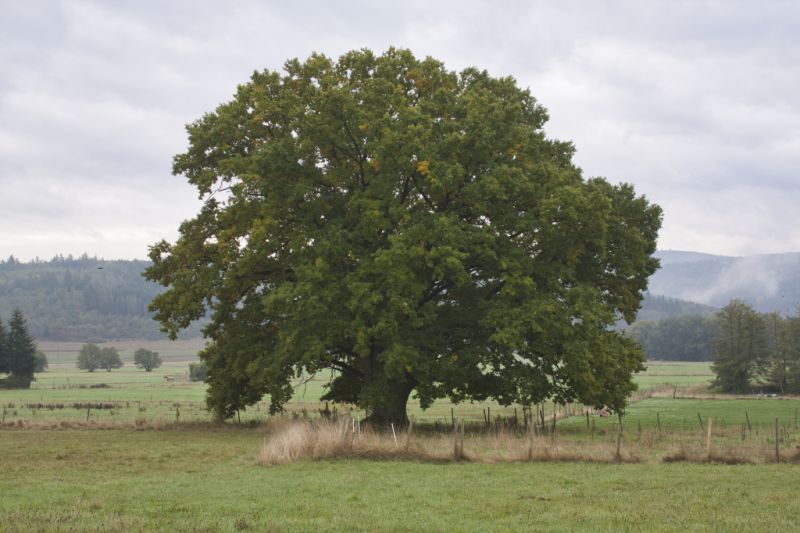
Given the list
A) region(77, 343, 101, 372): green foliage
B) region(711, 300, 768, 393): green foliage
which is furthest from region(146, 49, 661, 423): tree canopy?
region(77, 343, 101, 372): green foliage

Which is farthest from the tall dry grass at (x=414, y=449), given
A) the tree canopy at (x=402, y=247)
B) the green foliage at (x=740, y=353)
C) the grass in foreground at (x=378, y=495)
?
the green foliage at (x=740, y=353)

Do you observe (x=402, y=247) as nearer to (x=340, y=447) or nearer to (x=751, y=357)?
(x=340, y=447)

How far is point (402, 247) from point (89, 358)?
169 meters

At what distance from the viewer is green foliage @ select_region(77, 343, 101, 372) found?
17488 centimetres

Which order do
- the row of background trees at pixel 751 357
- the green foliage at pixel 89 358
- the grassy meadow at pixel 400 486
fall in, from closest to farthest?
the grassy meadow at pixel 400 486 < the row of background trees at pixel 751 357 < the green foliage at pixel 89 358

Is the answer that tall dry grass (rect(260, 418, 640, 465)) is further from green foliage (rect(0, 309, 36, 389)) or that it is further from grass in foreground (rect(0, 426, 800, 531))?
green foliage (rect(0, 309, 36, 389))

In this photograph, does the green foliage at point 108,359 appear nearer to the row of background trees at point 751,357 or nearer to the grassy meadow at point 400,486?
the row of background trees at point 751,357

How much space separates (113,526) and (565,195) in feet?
74.5

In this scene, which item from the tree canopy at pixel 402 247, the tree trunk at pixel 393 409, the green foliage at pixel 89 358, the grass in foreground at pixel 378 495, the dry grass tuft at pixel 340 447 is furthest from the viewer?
the green foliage at pixel 89 358

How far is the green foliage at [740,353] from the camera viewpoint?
91.2 meters

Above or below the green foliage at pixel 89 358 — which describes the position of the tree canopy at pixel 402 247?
above

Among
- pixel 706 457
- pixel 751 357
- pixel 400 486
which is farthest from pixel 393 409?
pixel 751 357

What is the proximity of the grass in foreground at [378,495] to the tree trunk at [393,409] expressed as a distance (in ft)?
29.9

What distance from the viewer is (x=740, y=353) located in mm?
91562
